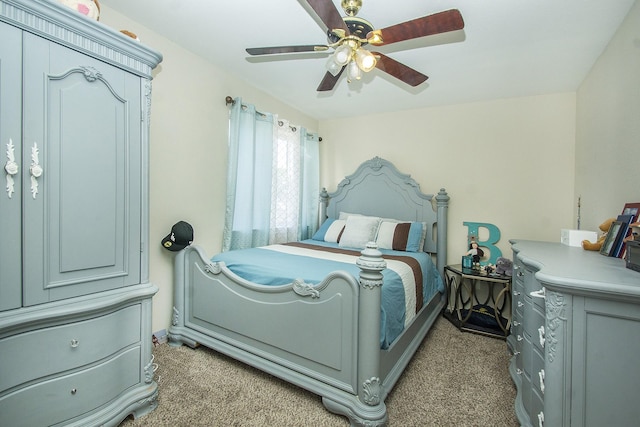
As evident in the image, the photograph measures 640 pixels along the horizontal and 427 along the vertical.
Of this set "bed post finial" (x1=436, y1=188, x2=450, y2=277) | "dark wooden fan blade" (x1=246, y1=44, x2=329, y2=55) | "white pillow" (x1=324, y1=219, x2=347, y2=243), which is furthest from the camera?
"white pillow" (x1=324, y1=219, x2=347, y2=243)

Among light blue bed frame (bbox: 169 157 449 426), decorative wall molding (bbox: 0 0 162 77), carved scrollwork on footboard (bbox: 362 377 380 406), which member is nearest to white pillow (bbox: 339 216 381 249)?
light blue bed frame (bbox: 169 157 449 426)

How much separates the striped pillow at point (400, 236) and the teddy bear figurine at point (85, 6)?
276 cm

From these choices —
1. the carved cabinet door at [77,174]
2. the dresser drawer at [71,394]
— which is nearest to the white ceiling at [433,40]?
the carved cabinet door at [77,174]

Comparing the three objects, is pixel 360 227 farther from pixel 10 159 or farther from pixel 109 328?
pixel 10 159

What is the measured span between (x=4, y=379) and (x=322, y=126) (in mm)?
3827

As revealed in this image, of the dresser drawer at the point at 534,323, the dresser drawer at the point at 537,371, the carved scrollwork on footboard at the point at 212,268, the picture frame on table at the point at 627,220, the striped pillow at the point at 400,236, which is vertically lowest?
the dresser drawer at the point at 537,371

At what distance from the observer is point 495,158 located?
311cm

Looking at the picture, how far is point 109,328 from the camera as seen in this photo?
1423mm

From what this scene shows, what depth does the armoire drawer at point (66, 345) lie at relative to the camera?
1158mm

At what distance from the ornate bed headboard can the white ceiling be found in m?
0.96

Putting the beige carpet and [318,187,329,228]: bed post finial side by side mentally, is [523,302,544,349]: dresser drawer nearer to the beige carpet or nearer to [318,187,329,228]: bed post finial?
the beige carpet

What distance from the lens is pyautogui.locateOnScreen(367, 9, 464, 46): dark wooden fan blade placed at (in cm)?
129

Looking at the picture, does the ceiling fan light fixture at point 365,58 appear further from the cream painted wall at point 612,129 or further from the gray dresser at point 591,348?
the cream painted wall at point 612,129

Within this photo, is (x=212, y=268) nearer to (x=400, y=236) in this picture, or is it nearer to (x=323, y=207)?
(x=400, y=236)
